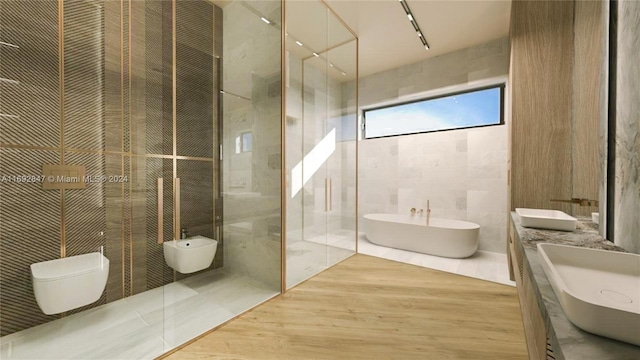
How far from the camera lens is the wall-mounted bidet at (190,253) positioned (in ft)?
6.54

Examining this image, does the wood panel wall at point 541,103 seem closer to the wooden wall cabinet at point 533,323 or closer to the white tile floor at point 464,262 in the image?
the white tile floor at point 464,262

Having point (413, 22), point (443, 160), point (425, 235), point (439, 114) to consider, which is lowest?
point (425, 235)

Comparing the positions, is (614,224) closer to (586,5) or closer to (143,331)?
(586,5)

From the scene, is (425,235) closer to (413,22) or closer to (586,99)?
(586,99)

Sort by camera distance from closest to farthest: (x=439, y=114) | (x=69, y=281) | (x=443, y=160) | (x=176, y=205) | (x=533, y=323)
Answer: (x=533, y=323)
(x=69, y=281)
(x=176, y=205)
(x=443, y=160)
(x=439, y=114)

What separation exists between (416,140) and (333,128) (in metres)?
1.77

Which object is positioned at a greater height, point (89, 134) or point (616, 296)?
point (89, 134)

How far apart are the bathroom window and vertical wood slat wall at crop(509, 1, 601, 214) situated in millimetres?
1258

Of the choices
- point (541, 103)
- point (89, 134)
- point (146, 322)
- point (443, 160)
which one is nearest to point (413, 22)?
point (541, 103)

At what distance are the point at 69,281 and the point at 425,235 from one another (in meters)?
3.86

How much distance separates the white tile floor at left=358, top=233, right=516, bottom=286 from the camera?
3.07 meters

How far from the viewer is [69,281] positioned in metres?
1.68

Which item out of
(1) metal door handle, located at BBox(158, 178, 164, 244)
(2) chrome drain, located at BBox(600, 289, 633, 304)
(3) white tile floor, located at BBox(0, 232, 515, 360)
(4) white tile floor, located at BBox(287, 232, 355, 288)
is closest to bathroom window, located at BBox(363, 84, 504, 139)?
(4) white tile floor, located at BBox(287, 232, 355, 288)

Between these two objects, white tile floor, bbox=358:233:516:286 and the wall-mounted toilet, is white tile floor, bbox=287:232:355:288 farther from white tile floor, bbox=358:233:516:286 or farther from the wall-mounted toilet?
the wall-mounted toilet
